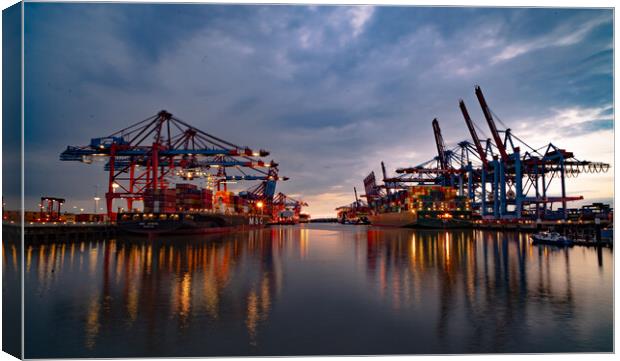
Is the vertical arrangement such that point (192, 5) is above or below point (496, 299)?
above

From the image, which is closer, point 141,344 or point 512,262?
point 141,344

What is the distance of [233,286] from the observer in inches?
894

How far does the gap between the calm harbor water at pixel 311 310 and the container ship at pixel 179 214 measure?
119 ft

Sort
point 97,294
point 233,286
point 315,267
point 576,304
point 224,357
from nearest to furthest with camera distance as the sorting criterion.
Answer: point 224,357
point 576,304
point 97,294
point 233,286
point 315,267

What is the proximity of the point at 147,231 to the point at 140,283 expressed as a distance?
46.2 metres

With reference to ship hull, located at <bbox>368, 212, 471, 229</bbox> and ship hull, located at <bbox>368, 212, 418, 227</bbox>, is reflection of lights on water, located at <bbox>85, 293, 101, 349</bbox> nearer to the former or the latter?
ship hull, located at <bbox>368, 212, 471, 229</bbox>

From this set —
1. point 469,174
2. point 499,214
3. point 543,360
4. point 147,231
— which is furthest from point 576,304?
point 469,174

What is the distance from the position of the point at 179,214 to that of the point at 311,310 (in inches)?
2279

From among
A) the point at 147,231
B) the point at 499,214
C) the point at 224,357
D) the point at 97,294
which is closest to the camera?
the point at 224,357

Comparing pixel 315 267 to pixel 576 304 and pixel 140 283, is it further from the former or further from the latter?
pixel 576 304

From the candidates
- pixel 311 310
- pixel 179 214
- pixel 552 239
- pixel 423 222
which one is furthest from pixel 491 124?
pixel 311 310

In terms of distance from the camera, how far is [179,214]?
70.5m

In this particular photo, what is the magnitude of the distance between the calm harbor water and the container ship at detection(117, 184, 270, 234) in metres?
36.2

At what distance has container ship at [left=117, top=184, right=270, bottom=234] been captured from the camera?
2648 inches
